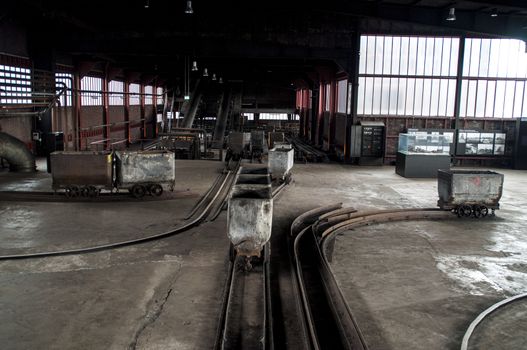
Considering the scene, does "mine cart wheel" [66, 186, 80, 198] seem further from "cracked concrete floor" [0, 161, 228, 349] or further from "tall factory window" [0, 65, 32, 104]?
"tall factory window" [0, 65, 32, 104]

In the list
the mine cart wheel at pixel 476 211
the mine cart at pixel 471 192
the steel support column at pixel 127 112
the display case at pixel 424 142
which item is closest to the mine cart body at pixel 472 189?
the mine cart at pixel 471 192

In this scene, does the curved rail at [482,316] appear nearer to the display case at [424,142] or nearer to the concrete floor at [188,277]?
the concrete floor at [188,277]

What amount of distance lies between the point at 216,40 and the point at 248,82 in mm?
25308

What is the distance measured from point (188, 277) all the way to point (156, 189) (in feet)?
22.6

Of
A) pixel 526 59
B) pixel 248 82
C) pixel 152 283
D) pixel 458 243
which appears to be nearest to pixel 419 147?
pixel 526 59

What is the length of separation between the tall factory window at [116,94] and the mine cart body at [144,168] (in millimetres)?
19583

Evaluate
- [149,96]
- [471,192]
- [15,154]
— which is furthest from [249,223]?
[149,96]

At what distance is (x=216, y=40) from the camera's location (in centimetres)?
2228

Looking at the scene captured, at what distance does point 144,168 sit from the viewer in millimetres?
13766

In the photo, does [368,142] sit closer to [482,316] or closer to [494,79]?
[494,79]

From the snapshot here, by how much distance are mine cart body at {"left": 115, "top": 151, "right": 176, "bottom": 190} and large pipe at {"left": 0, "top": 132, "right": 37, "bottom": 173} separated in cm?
589

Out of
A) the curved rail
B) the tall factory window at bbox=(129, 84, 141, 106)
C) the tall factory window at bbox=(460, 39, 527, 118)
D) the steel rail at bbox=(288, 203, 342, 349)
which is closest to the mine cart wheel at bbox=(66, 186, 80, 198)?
the steel rail at bbox=(288, 203, 342, 349)

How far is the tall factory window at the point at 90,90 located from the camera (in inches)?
1071

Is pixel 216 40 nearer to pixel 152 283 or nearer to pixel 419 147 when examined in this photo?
pixel 419 147
